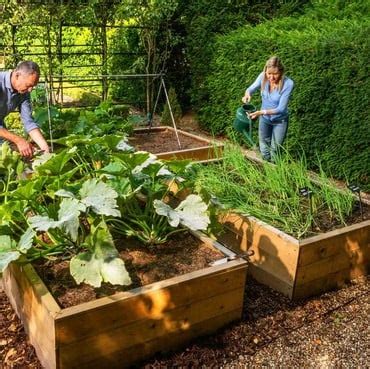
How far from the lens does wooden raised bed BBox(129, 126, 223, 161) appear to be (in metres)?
5.50

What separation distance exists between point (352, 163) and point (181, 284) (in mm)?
3747

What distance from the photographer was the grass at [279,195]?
3.59m

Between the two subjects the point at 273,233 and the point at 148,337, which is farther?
the point at 273,233

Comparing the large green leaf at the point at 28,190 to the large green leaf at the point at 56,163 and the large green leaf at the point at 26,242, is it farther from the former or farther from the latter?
the large green leaf at the point at 26,242

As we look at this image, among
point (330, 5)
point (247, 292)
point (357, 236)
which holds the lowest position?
point (247, 292)

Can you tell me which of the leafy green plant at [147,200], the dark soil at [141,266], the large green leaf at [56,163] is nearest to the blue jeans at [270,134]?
the leafy green plant at [147,200]

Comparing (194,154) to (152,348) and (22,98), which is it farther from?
(152,348)

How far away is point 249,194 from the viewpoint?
3.84 m

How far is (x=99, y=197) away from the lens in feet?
8.56

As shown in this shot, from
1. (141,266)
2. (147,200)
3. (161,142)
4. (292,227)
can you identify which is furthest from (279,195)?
(161,142)

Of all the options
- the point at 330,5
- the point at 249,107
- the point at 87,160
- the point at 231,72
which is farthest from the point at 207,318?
the point at 330,5

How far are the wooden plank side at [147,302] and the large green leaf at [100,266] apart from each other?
11 centimetres

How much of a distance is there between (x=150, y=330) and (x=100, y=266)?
1.44 feet

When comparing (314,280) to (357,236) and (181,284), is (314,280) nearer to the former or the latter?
(357,236)
